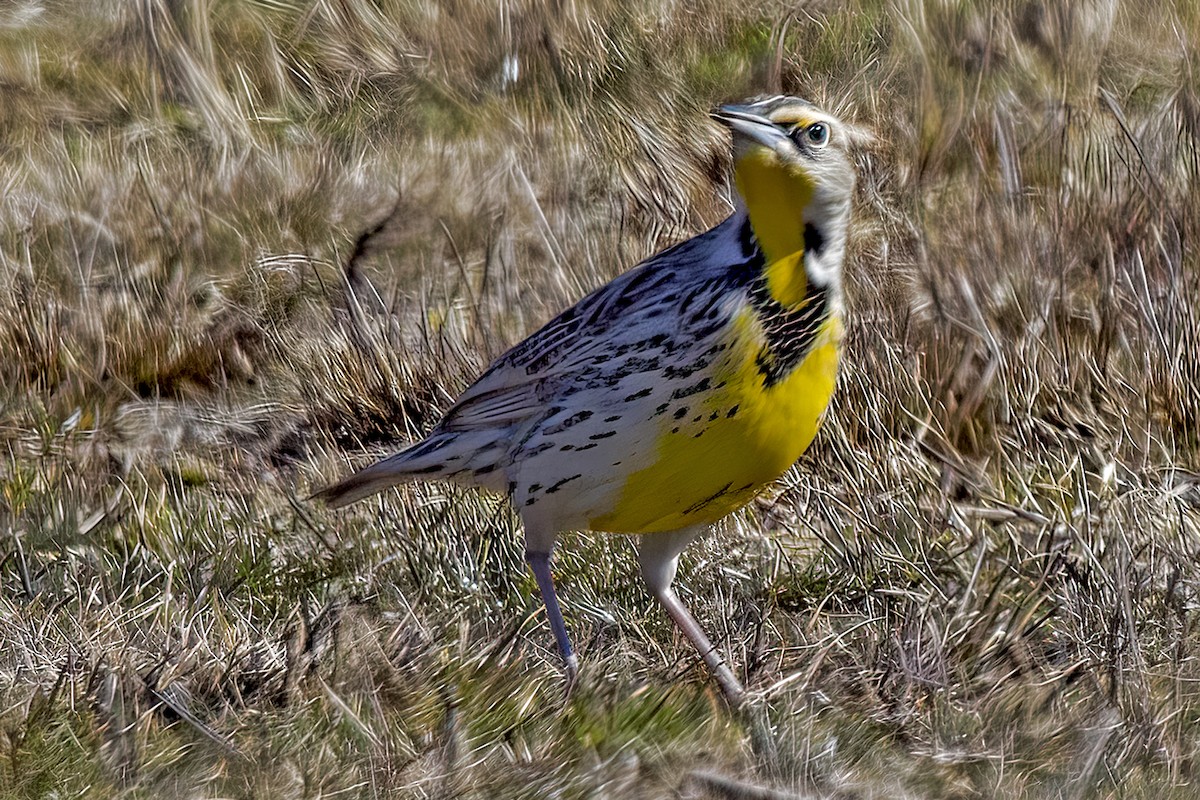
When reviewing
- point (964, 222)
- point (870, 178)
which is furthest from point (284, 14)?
point (964, 222)

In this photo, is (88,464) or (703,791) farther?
(88,464)

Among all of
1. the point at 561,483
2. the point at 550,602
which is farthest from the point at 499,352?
the point at 561,483

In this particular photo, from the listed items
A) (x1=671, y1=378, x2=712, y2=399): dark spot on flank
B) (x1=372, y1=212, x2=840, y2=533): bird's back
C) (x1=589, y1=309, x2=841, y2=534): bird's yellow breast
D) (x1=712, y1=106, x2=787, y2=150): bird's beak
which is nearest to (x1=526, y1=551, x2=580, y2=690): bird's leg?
(x1=372, y1=212, x2=840, y2=533): bird's back

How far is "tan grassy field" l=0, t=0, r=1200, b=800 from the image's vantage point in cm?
321

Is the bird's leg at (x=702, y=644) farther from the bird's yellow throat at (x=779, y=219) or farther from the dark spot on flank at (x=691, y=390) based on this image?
the bird's yellow throat at (x=779, y=219)

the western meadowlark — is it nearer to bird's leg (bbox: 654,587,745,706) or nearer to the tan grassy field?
bird's leg (bbox: 654,587,745,706)

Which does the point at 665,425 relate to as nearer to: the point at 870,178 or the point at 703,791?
the point at 703,791

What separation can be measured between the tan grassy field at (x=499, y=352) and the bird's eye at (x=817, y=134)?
39.3 inches

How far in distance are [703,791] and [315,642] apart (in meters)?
0.86

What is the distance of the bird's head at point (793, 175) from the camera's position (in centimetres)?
320

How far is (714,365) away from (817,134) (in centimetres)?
45

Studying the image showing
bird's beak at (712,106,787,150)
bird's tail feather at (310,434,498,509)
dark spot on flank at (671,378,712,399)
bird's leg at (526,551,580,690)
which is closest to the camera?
bird's beak at (712,106,787,150)

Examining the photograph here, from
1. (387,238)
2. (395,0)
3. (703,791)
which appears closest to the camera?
(703,791)

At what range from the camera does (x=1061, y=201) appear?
16.4ft
